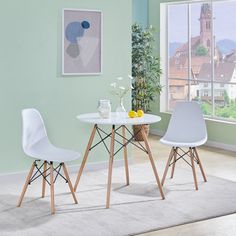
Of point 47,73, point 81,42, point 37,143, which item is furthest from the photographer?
point 81,42

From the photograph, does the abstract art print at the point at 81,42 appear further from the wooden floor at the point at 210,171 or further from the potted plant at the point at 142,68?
the potted plant at the point at 142,68

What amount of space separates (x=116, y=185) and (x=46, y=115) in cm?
106

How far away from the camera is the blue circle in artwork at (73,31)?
5.81 meters

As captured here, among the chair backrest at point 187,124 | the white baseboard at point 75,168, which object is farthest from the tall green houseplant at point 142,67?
the chair backrest at point 187,124

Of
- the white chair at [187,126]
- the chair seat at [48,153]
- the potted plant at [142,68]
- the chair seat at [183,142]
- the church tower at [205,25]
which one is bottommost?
the chair seat at [48,153]

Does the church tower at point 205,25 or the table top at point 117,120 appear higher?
the church tower at point 205,25

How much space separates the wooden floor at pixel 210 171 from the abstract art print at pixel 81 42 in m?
1.38

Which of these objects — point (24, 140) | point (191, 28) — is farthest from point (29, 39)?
point (191, 28)

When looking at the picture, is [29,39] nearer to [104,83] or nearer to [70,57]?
[70,57]

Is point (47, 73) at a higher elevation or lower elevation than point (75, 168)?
higher

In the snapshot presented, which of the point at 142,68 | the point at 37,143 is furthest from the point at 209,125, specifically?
the point at 37,143

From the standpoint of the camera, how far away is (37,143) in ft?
16.2

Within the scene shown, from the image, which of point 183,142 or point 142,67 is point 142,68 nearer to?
point 142,67

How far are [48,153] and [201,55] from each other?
3796mm
